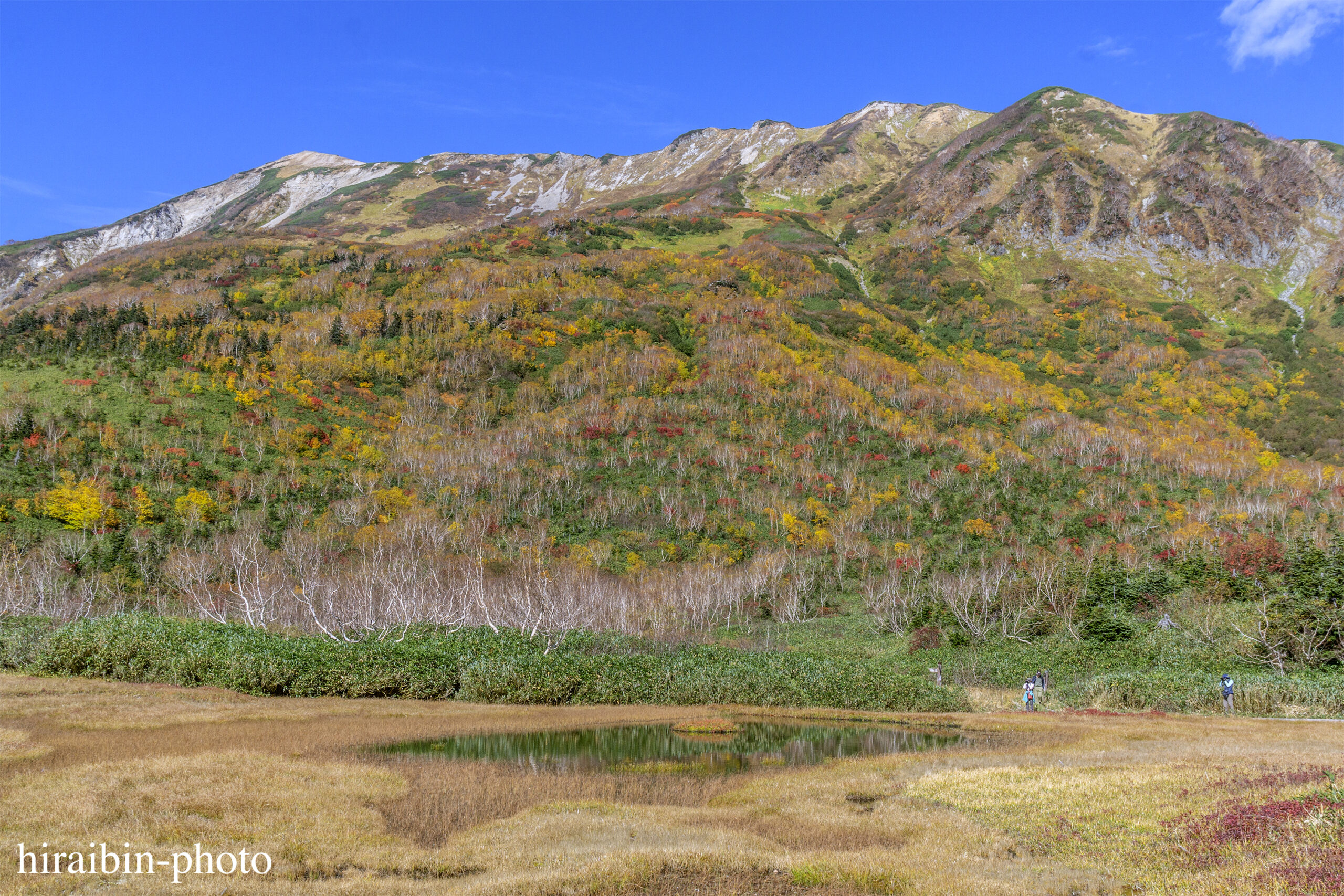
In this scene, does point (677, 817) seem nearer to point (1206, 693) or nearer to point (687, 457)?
point (1206, 693)

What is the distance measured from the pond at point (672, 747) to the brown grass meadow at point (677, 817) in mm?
2061

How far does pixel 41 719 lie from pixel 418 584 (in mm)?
44229

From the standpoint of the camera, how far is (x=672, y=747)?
98.4 ft

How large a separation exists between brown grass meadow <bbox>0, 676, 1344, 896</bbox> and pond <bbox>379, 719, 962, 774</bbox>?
2061 mm

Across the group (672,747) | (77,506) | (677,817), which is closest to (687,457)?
(77,506)

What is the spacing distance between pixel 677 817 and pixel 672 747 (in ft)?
41.7

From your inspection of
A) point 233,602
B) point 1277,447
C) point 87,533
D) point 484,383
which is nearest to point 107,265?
point 484,383

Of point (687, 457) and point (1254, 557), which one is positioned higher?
point (687, 457)

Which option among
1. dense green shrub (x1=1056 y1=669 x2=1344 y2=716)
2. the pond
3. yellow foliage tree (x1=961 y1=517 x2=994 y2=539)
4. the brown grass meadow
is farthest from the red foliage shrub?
the pond

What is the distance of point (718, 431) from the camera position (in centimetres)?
12562

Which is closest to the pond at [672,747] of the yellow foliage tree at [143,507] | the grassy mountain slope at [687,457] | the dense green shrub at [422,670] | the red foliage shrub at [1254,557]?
the dense green shrub at [422,670]

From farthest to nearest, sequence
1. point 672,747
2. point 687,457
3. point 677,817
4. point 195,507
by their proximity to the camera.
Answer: point 687,457, point 195,507, point 672,747, point 677,817

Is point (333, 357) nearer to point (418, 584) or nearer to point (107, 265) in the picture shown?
point (418, 584)

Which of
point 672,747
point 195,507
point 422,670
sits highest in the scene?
point 195,507
